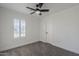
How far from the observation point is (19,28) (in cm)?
461

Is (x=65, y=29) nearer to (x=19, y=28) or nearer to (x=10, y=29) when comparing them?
(x=19, y=28)

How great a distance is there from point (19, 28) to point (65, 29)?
309 cm

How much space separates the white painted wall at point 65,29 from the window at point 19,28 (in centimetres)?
206

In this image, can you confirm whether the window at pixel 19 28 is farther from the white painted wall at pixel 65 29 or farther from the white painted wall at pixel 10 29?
the white painted wall at pixel 65 29

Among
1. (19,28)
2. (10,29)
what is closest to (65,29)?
(19,28)

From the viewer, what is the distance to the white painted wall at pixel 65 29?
331cm

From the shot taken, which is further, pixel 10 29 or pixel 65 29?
pixel 10 29

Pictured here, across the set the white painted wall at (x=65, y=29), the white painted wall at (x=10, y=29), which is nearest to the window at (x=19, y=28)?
the white painted wall at (x=10, y=29)

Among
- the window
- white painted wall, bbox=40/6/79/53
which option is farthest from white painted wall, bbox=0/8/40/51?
white painted wall, bbox=40/6/79/53

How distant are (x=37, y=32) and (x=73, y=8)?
11.9 ft

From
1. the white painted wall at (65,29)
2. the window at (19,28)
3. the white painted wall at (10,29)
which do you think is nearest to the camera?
the white painted wall at (65,29)

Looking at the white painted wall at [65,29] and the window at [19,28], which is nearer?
the white painted wall at [65,29]

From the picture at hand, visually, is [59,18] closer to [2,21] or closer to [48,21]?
[48,21]

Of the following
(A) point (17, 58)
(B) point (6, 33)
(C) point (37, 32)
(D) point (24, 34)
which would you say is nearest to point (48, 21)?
(C) point (37, 32)
